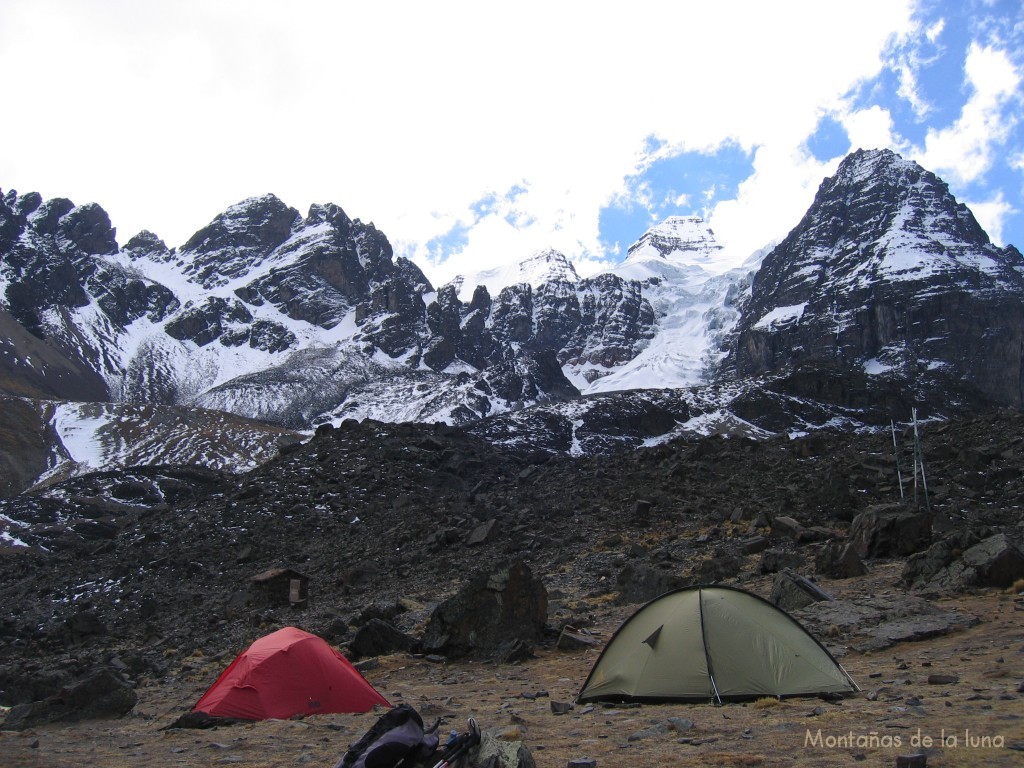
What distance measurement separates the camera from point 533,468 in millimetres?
52250

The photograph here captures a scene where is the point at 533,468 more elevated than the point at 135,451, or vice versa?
the point at 135,451

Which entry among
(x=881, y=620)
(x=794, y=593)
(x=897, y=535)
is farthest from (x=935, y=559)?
(x=897, y=535)

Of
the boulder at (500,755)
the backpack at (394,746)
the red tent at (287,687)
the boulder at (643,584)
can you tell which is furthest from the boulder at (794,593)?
the backpack at (394,746)

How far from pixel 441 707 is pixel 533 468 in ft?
134

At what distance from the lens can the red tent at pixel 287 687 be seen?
41.0 ft

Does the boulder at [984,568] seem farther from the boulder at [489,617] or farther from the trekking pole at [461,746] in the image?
the trekking pole at [461,746]

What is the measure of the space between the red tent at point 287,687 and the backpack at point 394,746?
551 cm

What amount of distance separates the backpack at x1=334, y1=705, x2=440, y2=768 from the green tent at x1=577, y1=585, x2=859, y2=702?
160 inches

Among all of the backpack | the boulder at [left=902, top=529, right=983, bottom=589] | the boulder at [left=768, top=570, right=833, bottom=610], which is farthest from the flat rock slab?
the backpack

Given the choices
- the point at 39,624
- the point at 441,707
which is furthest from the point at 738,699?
the point at 39,624

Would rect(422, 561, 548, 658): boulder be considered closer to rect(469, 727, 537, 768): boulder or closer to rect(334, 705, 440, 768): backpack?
rect(334, 705, 440, 768): backpack

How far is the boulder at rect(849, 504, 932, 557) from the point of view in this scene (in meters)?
20.7

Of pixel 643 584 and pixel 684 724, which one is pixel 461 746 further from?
pixel 643 584

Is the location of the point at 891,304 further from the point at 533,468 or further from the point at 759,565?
the point at 759,565
